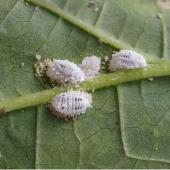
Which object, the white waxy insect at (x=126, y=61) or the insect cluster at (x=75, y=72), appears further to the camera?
the white waxy insect at (x=126, y=61)

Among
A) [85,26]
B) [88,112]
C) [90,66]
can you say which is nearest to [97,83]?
[90,66]

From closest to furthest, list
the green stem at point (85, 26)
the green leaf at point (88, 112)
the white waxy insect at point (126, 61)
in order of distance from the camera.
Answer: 1. the green leaf at point (88, 112)
2. the white waxy insect at point (126, 61)
3. the green stem at point (85, 26)

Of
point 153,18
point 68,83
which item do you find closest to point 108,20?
point 153,18

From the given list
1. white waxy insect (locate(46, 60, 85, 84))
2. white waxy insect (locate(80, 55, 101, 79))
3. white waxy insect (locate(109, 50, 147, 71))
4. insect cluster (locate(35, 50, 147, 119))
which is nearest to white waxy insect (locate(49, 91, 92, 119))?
insect cluster (locate(35, 50, 147, 119))

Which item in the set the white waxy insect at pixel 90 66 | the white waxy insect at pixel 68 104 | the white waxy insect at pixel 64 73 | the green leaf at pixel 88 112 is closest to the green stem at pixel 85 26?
the green leaf at pixel 88 112

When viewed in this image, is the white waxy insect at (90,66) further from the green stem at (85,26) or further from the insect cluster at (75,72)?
the green stem at (85,26)

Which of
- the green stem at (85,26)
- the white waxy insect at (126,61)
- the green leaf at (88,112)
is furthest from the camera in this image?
the green stem at (85,26)
